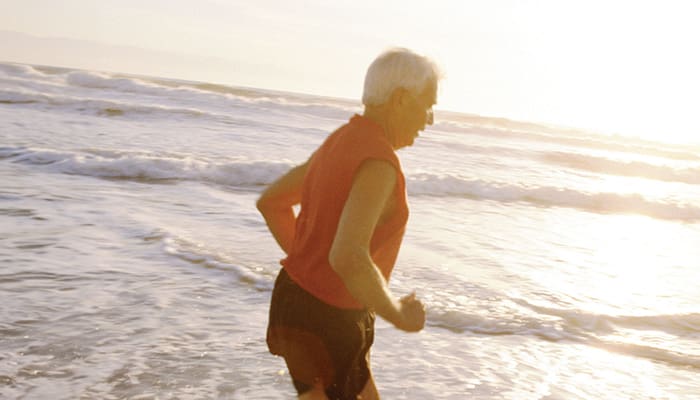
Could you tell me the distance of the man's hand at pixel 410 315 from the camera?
6.04 feet

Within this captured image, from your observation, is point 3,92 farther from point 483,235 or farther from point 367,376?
point 367,376

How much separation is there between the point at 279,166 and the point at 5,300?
8167 mm

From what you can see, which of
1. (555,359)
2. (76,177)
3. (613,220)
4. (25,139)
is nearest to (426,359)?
(555,359)

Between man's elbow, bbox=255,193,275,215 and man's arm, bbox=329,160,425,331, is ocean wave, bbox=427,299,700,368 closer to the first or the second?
man's elbow, bbox=255,193,275,215

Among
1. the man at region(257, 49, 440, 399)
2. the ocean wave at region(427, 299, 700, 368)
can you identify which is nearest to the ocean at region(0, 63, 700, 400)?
the ocean wave at region(427, 299, 700, 368)

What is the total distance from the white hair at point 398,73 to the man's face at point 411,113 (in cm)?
2

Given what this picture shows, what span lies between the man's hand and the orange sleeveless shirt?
0.55 feet

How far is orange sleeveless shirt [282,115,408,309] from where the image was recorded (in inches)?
72.2

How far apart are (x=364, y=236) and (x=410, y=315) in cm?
26

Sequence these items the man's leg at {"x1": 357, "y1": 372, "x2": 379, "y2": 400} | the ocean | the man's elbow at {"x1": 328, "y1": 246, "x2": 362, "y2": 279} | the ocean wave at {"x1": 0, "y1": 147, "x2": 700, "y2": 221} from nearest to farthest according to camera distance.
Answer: the man's elbow at {"x1": 328, "y1": 246, "x2": 362, "y2": 279}
the man's leg at {"x1": 357, "y1": 372, "x2": 379, "y2": 400}
the ocean
the ocean wave at {"x1": 0, "y1": 147, "x2": 700, "y2": 221}

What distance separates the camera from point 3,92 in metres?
20.5

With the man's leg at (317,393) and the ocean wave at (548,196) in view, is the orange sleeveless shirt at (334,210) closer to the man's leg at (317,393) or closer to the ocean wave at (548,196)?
the man's leg at (317,393)

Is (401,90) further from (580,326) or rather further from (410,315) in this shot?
(580,326)

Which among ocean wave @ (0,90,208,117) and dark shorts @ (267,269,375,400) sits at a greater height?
dark shorts @ (267,269,375,400)
